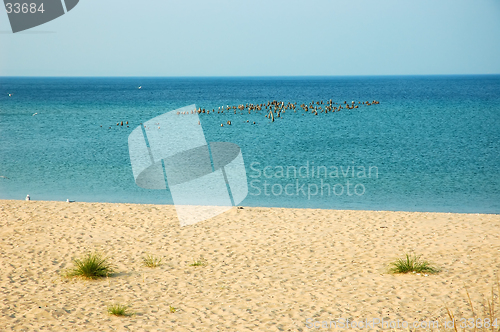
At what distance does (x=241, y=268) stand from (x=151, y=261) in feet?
6.07

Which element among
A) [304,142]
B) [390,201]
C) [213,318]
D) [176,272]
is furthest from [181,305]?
[304,142]

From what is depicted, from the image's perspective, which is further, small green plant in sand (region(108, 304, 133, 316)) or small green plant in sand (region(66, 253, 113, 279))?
small green plant in sand (region(66, 253, 113, 279))

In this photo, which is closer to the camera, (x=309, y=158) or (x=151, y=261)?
(x=151, y=261)

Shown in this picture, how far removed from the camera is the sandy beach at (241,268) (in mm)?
6355

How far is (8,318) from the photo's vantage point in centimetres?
604

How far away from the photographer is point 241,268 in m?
8.47

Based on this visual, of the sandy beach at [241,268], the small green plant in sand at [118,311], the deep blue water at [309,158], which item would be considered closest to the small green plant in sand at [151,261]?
the sandy beach at [241,268]

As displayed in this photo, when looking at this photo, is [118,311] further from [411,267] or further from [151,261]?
[411,267]

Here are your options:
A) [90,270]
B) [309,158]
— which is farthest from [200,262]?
[309,158]
